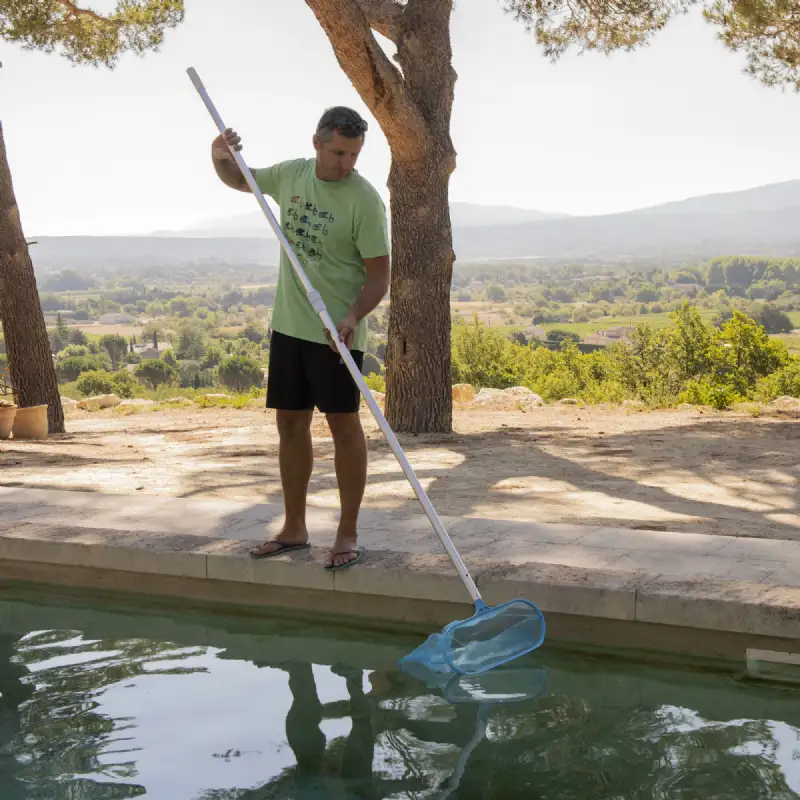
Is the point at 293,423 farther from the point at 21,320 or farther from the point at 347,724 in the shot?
the point at 21,320

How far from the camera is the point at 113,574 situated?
3557 mm

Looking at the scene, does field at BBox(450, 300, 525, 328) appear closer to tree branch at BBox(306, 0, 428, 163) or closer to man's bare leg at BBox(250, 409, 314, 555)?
tree branch at BBox(306, 0, 428, 163)

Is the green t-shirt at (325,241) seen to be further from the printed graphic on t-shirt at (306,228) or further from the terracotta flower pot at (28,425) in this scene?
the terracotta flower pot at (28,425)

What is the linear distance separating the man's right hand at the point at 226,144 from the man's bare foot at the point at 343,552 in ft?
3.99

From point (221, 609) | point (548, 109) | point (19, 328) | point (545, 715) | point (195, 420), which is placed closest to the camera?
point (545, 715)

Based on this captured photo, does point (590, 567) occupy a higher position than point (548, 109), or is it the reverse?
point (548, 109)

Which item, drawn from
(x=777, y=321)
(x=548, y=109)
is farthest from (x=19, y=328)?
(x=548, y=109)

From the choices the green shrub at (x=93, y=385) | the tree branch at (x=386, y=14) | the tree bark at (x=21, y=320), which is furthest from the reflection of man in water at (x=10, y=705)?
the green shrub at (x=93, y=385)

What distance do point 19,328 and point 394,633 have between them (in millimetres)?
7236

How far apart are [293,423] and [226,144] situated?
882 millimetres

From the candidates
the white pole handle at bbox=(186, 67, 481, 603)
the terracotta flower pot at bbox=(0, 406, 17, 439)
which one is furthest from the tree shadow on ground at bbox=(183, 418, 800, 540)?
the terracotta flower pot at bbox=(0, 406, 17, 439)

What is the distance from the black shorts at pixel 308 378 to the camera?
3.35m

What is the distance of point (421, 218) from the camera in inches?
319

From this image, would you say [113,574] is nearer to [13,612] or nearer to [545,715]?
[13,612]
